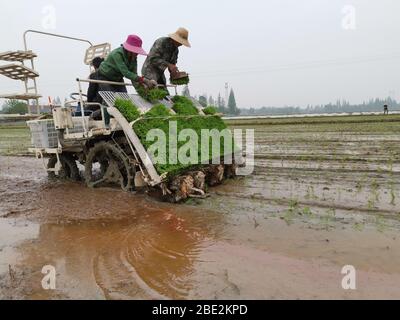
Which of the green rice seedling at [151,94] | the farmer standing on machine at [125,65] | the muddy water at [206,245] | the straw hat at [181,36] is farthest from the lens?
the green rice seedling at [151,94]

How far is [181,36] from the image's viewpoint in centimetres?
696

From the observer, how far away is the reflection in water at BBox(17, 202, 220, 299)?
3.16 metres

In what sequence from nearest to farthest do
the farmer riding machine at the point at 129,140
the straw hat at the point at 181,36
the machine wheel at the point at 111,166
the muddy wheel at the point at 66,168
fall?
the farmer riding machine at the point at 129,140 → the machine wheel at the point at 111,166 → the straw hat at the point at 181,36 → the muddy wheel at the point at 66,168

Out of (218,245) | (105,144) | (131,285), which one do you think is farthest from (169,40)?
(131,285)

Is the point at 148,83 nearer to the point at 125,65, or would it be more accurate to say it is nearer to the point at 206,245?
the point at 125,65

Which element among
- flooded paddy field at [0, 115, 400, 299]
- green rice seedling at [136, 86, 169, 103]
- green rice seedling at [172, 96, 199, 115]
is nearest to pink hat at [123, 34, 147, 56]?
green rice seedling at [136, 86, 169, 103]

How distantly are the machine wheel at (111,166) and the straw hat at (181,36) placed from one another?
2.42 meters

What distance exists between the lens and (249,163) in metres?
9.28

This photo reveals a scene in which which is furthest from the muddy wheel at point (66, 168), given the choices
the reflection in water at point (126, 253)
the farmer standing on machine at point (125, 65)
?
the reflection in water at point (126, 253)

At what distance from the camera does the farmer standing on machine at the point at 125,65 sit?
6.61 meters

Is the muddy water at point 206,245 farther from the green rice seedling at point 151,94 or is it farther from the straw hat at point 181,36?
the straw hat at point 181,36

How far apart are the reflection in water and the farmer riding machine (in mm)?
772

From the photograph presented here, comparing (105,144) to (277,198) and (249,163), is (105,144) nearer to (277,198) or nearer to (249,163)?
(277,198)
